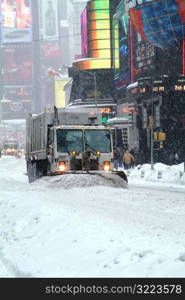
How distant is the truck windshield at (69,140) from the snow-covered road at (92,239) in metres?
7.79

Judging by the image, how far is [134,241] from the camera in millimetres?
8445

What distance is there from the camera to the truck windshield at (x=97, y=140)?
76.4 feet

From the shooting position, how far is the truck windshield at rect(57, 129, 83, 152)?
2308cm

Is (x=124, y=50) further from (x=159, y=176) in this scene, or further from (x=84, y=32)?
(x=159, y=176)

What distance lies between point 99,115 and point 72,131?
2.22 metres

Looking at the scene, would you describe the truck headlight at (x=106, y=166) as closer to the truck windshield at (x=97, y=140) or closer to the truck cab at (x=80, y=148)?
the truck cab at (x=80, y=148)

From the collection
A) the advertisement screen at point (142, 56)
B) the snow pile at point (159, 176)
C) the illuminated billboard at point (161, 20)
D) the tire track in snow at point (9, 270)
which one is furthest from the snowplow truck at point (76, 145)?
the advertisement screen at point (142, 56)

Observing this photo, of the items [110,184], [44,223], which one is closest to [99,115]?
[110,184]

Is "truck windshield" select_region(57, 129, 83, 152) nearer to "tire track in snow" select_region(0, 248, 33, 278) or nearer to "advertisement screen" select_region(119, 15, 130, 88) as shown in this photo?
"tire track in snow" select_region(0, 248, 33, 278)

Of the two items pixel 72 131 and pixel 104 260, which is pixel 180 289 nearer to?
pixel 104 260

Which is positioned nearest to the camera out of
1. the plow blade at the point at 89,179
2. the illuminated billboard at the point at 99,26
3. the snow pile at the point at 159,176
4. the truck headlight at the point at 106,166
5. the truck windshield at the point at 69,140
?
the plow blade at the point at 89,179

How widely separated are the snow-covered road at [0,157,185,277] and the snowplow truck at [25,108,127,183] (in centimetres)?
752

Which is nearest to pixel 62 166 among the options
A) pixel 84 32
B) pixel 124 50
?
pixel 124 50

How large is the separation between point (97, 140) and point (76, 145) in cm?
86
